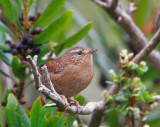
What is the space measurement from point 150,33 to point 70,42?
4.92 ft

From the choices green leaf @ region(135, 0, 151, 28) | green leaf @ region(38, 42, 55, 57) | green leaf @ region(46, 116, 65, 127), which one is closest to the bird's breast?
green leaf @ region(38, 42, 55, 57)

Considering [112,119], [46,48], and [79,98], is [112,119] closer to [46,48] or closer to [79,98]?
[79,98]

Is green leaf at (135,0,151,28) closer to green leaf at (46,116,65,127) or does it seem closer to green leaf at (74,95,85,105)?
green leaf at (74,95,85,105)

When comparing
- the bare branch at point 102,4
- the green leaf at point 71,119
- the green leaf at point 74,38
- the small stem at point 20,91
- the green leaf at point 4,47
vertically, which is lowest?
the green leaf at point 71,119

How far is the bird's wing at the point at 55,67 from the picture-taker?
109 inches

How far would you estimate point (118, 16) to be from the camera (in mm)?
3016

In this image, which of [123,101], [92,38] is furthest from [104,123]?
[123,101]

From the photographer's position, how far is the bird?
264 centimetres

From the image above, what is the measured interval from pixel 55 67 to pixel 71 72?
0.17 meters

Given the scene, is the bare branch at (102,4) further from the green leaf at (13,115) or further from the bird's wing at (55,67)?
the green leaf at (13,115)

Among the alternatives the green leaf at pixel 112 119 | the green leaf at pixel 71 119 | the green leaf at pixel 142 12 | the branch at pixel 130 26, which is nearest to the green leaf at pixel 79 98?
the green leaf at pixel 71 119

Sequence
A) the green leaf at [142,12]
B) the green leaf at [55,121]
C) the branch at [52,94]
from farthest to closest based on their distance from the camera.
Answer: the green leaf at [142,12], the green leaf at [55,121], the branch at [52,94]

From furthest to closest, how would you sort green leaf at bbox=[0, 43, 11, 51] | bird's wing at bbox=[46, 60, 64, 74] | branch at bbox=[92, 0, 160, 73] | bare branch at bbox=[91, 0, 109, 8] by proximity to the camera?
branch at bbox=[92, 0, 160, 73]
bare branch at bbox=[91, 0, 109, 8]
bird's wing at bbox=[46, 60, 64, 74]
green leaf at bbox=[0, 43, 11, 51]

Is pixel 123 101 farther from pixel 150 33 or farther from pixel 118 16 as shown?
pixel 150 33
